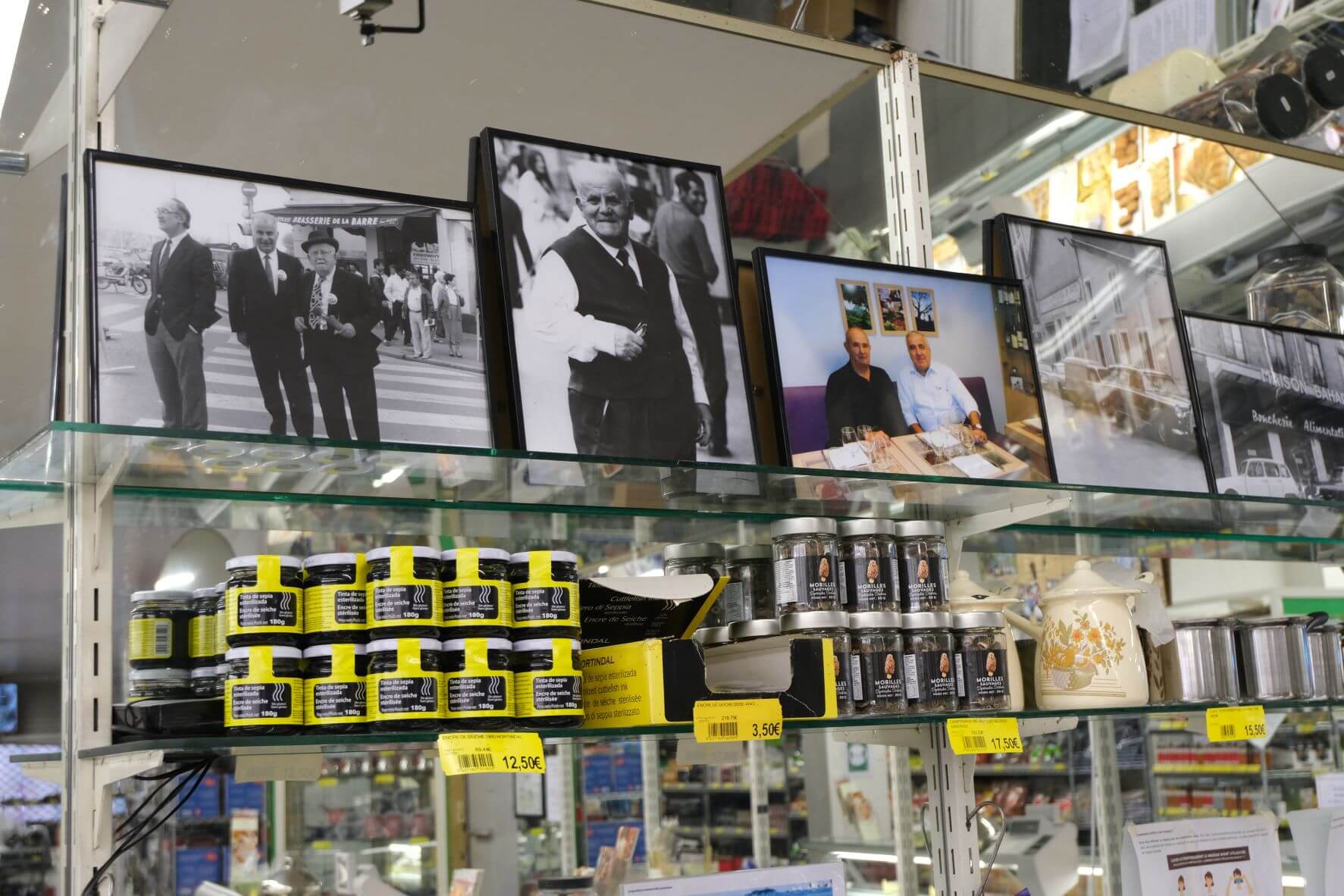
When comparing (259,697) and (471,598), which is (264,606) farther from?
(471,598)

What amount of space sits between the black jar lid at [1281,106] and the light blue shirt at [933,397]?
141 cm

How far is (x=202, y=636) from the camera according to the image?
1.54 metres

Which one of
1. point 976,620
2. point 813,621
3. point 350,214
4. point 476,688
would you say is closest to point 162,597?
point 476,688

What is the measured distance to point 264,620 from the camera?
141 cm

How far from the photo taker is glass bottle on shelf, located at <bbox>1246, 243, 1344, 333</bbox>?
9.51 ft

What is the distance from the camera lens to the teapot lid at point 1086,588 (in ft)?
6.41

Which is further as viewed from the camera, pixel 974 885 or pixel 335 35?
pixel 335 35

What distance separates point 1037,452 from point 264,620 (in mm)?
1268

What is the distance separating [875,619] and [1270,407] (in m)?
1.21

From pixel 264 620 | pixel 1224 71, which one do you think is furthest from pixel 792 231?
pixel 264 620

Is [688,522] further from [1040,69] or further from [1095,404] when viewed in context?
[1040,69]

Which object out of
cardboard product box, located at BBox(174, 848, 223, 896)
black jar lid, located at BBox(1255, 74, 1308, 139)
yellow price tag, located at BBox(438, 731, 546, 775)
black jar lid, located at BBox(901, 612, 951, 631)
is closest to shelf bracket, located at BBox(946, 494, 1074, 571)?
black jar lid, located at BBox(901, 612, 951, 631)

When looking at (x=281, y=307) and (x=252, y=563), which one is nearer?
(x=252, y=563)

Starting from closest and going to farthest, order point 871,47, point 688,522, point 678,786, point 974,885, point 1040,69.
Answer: point 974,885 → point 688,522 → point 871,47 → point 1040,69 → point 678,786
